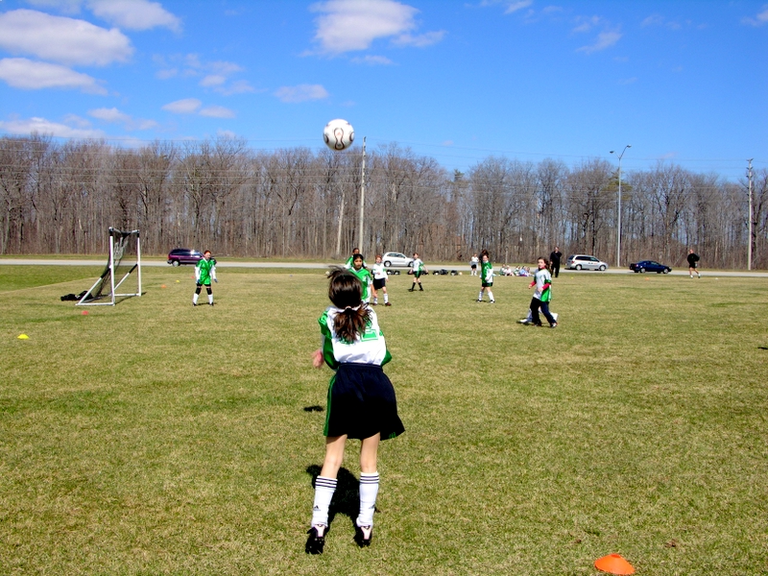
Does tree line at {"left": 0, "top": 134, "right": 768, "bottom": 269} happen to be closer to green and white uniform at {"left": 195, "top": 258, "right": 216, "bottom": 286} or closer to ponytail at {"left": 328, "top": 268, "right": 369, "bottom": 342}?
green and white uniform at {"left": 195, "top": 258, "right": 216, "bottom": 286}

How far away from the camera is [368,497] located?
4184 millimetres

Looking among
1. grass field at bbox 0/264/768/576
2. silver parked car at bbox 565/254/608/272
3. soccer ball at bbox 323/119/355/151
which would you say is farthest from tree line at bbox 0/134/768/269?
grass field at bbox 0/264/768/576

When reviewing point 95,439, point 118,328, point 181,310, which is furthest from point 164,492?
point 181,310

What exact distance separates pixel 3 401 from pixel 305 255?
228ft

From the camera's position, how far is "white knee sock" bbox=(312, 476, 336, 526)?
410cm

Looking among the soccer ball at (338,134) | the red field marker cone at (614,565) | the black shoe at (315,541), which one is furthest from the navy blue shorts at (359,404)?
the soccer ball at (338,134)

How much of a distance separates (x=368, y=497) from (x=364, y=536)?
0.25m

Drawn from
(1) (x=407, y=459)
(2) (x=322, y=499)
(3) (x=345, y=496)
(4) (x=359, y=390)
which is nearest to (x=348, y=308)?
(4) (x=359, y=390)

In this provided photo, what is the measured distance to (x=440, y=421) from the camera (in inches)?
283

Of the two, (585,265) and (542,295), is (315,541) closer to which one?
(542,295)

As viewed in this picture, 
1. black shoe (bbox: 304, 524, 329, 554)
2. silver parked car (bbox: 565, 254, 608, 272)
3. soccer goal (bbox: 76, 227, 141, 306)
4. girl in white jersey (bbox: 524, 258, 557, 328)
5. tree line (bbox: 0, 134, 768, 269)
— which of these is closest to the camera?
black shoe (bbox: 304, 524, 329, 554)

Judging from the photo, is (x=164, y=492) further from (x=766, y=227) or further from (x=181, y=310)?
(x=766, y=227)

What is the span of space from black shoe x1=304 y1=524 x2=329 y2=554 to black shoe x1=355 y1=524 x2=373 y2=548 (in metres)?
0.25

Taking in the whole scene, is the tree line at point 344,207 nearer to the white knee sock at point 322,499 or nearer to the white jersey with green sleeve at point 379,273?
the white jersey with green sleeve at point 379,273
